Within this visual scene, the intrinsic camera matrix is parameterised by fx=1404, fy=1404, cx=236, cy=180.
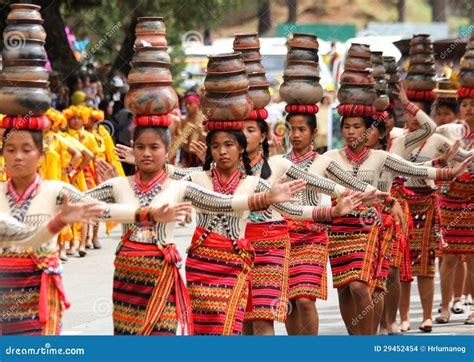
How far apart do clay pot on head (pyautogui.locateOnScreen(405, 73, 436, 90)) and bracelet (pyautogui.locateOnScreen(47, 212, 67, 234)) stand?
6.09 metres

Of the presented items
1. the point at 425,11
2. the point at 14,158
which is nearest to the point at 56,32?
the point at 14,158

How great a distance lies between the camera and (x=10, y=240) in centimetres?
750

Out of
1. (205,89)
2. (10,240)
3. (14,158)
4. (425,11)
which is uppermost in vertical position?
(425,11)

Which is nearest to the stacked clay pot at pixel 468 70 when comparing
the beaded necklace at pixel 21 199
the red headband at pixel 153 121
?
the red headband at pixel 153 121

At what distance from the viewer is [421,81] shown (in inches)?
504

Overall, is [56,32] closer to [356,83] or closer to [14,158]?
[356,83]

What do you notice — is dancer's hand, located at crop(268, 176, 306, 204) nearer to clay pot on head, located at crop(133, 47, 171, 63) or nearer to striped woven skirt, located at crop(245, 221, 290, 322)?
clay pot on head, located at crop(133, 47, 171, 63)

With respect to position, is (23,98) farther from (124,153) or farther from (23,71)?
(124,153)

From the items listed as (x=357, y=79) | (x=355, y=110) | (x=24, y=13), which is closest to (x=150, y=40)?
(x=24, y=13)

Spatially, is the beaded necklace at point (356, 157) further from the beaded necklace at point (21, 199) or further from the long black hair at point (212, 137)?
the beaded necklace at point (21, 199)

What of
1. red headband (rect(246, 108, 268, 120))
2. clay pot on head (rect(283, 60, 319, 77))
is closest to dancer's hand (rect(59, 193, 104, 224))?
red headband (rect(246, 108, 268, 120))

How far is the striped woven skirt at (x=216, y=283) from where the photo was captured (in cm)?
866

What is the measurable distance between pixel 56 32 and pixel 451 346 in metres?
12.6

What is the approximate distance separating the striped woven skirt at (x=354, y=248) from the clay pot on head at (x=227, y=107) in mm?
1984
